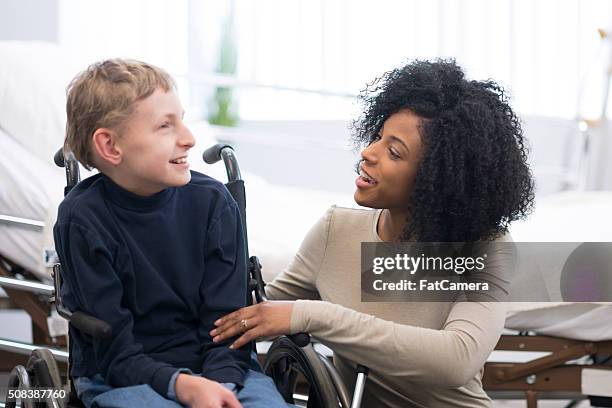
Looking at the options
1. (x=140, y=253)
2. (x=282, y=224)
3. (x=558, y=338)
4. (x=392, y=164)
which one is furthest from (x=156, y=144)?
(x=558, y=338)

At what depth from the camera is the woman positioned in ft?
4.93

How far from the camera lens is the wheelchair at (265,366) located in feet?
4.77

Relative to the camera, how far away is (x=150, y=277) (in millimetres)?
1479

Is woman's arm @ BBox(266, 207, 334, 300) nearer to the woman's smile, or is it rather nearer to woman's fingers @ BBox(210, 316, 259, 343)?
the woman's smile

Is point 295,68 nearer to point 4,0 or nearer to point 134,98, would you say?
point 4,0

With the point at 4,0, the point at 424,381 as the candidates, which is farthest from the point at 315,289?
the point at 4,0

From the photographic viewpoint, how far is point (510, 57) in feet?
13.3

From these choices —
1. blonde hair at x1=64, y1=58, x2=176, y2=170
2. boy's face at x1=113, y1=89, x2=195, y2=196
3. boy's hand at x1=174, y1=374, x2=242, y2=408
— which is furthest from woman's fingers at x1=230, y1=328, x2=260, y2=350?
blonde hair at x1=64, y1=58, x2=176, y2=170

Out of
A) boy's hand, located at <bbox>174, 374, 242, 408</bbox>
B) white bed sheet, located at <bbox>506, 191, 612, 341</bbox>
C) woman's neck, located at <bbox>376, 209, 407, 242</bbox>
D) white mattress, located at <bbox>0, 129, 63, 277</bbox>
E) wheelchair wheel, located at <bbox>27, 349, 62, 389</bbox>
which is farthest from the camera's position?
white mattress, located at <bbox>0, 129, 63, 277</bbox>

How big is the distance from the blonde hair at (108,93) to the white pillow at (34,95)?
133cm

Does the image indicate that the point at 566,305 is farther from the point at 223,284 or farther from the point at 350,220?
the point at 223,284

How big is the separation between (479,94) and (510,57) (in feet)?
8.27

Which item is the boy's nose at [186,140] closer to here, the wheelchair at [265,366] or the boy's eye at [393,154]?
the wheelchair at [265,366]

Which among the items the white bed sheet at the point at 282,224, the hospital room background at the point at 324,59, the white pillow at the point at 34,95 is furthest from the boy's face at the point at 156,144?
the hospital room background at the point at 324,59
